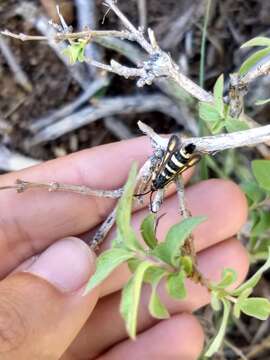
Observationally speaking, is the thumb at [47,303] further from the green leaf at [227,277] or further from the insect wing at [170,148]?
the green leaf at [227,277]

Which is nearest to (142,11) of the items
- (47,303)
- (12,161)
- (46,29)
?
(46,29)

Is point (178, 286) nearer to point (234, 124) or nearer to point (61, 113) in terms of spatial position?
point (234, 124)

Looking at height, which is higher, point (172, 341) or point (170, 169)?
point (170, 169)

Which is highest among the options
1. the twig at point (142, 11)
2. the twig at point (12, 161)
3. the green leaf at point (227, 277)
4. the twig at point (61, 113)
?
the twig at point (142, 11)

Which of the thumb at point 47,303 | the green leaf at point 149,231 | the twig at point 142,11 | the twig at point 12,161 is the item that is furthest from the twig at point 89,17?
the green leaf at point 149,231

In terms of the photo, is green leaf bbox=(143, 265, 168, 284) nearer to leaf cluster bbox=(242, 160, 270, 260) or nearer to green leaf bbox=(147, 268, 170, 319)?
green leaf bbox=(147, 268, 170, 319)

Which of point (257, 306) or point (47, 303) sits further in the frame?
point (47, 303)

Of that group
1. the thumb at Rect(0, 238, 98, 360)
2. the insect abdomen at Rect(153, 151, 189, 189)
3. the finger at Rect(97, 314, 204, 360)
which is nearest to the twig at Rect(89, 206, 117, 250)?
the thumb at Rect(0, 238, 98, 360)
